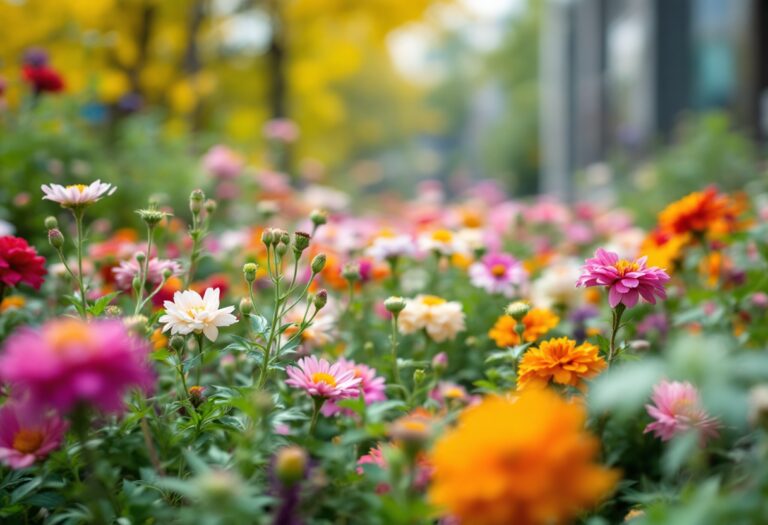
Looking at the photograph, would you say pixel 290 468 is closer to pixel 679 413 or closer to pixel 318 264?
pixel 318 264

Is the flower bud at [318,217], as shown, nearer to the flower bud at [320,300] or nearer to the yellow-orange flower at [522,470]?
the flower bud at [320,300]

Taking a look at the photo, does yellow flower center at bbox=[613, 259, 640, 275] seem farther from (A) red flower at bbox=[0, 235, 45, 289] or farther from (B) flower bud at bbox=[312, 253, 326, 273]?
(A) red flower at bbox=[0, 235, 45, 289]

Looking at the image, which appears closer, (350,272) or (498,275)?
(350,272)

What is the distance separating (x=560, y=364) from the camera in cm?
98

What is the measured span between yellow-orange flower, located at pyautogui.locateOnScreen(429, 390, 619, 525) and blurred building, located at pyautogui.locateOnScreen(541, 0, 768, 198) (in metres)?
5.34

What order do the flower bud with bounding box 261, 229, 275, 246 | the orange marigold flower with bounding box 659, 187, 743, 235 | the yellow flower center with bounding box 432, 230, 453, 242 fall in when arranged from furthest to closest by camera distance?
the yellow flower center with bounding box 432, 230, 453, 242 < the orange marigold flower with bounding box 659, 187, 743, 235 < the flower bud with bounding box 261, 229, 275, 246

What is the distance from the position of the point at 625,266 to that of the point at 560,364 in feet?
0.59

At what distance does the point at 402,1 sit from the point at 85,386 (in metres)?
7.26

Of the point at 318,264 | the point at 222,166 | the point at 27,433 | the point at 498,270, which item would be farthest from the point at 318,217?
the point at 222,166

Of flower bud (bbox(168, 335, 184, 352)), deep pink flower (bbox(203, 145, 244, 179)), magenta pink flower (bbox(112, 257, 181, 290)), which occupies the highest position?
deep pink flower (bbox(203, 145, 244, 179))

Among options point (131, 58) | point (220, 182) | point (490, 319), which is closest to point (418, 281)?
point (490, 319)

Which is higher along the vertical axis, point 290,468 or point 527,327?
point 527,327

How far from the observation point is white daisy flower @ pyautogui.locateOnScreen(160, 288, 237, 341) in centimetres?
99

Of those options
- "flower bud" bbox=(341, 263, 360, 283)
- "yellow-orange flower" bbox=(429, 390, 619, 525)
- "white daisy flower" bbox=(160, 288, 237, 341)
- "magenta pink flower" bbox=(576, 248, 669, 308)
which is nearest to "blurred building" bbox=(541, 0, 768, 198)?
"flower bud" bbox=(341, 263, 360, 283)
